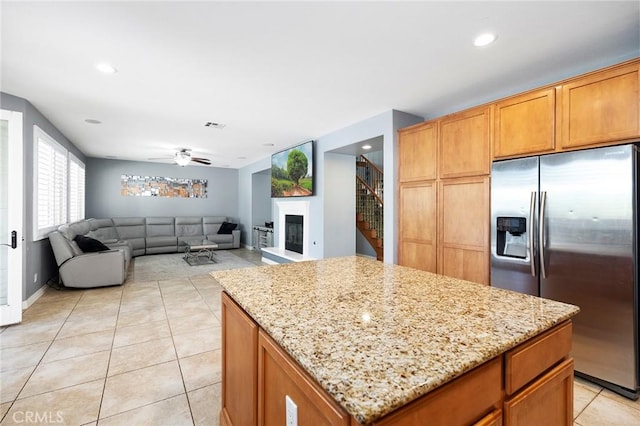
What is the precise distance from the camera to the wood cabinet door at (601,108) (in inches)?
79.5

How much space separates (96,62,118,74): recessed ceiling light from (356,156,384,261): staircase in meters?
5.28

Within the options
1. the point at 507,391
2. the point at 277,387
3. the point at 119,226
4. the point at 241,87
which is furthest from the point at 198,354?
the point at 119,226

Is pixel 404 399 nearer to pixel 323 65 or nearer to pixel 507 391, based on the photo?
pixel 507 391

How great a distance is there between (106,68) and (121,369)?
2642 mm

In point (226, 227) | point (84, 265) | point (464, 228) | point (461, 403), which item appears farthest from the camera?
point (226, 227)

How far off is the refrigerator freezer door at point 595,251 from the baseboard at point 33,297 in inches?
222

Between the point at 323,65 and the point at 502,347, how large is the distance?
253 centimetres

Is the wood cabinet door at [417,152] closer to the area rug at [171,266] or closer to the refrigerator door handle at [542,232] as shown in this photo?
the refrigerator door handle at [542,232]

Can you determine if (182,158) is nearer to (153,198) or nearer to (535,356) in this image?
(153,198)

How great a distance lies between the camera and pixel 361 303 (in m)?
1.28

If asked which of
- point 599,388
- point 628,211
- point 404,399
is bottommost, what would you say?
point 599,388

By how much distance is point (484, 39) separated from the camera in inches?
87.7

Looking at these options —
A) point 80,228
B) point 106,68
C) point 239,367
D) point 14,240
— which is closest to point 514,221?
point 239,367

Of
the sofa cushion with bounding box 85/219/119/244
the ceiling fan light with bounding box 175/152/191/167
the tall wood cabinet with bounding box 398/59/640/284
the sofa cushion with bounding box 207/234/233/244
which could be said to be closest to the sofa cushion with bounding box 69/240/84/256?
the sofa cushion with bounding box 85/219/119/244
